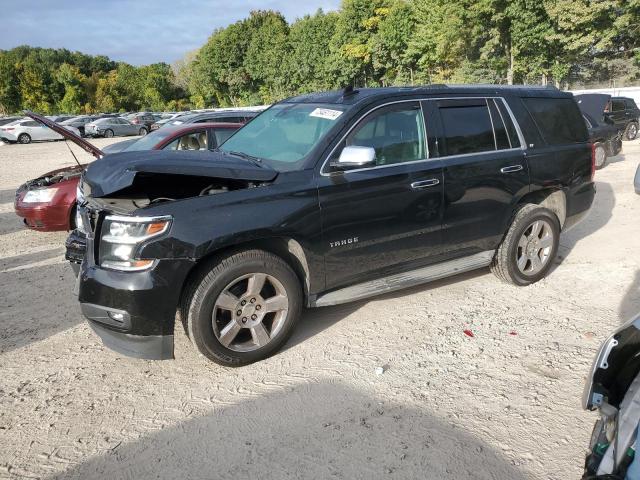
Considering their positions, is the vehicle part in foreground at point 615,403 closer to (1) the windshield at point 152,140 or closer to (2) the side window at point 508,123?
(2) the side window at point 508,123

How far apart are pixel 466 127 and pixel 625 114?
15281mm

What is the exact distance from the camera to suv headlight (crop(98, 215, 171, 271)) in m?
3.17

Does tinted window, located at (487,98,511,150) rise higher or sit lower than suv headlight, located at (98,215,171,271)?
higher

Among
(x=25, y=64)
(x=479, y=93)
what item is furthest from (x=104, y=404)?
(x=25, y=64)

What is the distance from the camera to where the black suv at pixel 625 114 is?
15.8 m

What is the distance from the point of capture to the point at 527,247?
5.02 m

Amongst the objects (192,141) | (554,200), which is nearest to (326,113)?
(554,200)

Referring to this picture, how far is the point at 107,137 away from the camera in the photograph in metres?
33.9

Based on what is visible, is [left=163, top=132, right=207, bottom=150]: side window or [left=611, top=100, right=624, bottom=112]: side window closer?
[left=163, top=132, right=207, bottom=150]: side window

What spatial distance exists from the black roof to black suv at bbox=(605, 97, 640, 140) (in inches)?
481

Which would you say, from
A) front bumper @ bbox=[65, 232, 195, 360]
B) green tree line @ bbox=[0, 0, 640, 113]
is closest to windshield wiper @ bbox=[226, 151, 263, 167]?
front bumper @ bbox=[65, 232, 195, 360]

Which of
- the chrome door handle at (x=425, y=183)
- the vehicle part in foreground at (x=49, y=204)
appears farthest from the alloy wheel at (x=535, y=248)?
the vehicle part in foreground at (x=49, y=204)

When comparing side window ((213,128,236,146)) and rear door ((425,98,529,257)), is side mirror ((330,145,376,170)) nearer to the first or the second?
rear door ((425,98,529,257))

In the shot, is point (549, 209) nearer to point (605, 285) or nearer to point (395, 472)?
point (605, 285)
